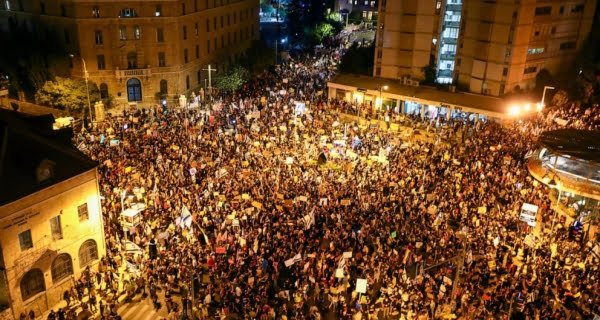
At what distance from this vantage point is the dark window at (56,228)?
2455 cm

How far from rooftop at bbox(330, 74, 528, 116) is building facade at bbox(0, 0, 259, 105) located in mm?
16429

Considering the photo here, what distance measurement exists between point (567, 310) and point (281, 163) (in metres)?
19.2

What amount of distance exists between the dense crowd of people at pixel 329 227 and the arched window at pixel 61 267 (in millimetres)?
1258

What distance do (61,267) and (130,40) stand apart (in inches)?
1279

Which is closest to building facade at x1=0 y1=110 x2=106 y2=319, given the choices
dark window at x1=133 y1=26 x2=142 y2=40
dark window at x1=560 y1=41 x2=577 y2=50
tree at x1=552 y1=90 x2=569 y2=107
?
dark window at x1=133 y1=26 x2=142 y2=40

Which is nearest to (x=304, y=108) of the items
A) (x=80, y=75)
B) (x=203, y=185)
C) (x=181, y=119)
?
(x=181, y=119)

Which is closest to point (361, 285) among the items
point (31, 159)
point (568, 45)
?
point (31, 159)

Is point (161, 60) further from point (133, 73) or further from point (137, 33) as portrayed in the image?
point (137, 33)

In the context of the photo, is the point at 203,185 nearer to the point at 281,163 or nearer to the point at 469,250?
the point at 281,163

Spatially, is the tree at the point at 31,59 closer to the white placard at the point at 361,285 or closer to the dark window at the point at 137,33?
the dark window at the point at 137,33

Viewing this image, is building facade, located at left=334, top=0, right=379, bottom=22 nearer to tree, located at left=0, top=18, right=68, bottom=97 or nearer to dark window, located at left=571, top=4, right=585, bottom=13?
dark window, located at left=571, top=4, right=585, bottom=13

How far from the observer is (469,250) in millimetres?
25531

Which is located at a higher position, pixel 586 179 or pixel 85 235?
pixel 586 179

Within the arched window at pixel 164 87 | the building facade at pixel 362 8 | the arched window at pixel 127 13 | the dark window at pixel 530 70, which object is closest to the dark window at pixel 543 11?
the dark window at pixel 530 70
